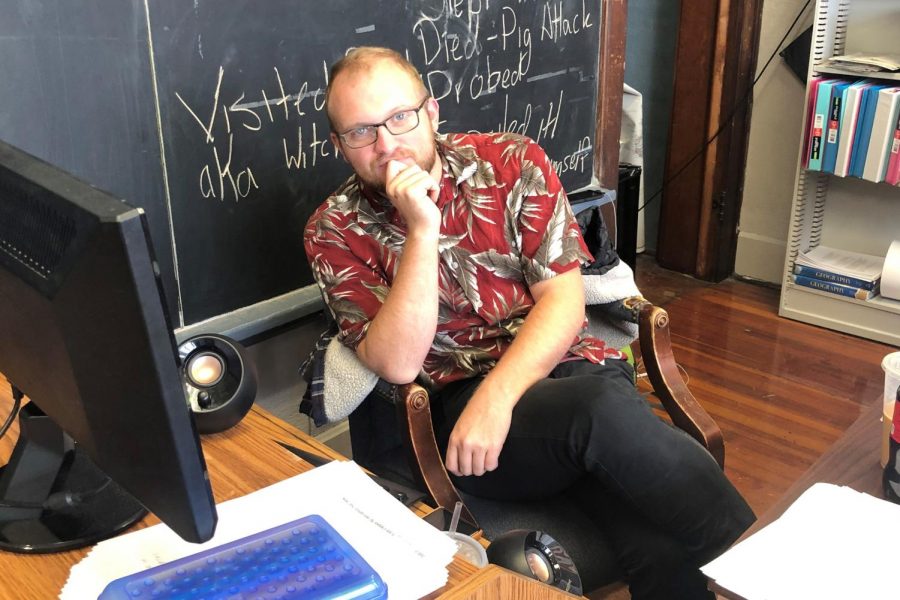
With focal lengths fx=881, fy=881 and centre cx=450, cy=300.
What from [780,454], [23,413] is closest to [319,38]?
[23,413]

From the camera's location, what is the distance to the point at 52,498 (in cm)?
99

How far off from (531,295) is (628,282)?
8.7 inches

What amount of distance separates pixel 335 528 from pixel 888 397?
0.74 m

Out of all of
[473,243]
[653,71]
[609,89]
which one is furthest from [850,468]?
[653,71]

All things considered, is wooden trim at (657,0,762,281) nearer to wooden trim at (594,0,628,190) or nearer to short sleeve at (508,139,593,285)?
wooden trim at (594,0,628,190)

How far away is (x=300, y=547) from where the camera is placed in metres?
0.85

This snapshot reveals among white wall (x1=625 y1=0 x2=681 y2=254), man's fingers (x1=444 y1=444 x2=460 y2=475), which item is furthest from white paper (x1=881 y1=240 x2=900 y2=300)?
man's fingers (x1=444 y1=444 x2=460 y2=475)

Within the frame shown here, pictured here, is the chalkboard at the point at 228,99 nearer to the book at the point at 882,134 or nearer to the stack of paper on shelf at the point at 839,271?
the book at the point at 882,134

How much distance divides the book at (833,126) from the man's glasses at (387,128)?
1787 millimetres

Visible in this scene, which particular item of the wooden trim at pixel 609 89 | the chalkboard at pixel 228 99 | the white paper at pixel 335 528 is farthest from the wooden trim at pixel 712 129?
the white paper at pixel 335 528

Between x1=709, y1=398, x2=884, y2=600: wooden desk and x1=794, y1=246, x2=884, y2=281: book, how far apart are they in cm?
186

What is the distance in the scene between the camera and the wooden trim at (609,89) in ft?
7.83

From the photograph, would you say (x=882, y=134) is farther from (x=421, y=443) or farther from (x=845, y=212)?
(x=421, y=443)

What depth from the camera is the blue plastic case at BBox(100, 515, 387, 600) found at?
792 mm
